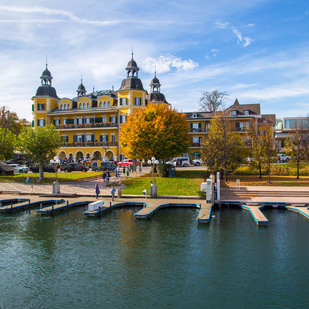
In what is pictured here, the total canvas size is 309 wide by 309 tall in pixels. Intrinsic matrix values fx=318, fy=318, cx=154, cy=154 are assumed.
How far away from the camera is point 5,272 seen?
46.4 feet

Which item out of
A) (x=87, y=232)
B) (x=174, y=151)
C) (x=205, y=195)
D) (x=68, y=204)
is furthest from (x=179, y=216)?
(x=174, y=151)

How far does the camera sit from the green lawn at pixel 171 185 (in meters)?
32.4

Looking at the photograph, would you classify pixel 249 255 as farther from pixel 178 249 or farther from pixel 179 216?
pixel 179 216

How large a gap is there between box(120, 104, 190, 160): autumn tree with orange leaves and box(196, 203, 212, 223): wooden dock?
1442cm

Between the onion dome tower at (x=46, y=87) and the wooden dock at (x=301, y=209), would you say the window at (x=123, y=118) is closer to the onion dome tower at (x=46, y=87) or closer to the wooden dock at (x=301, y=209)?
the onion dome tower at (x=46, y=87)

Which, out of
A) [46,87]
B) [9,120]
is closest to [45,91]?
[46,87]

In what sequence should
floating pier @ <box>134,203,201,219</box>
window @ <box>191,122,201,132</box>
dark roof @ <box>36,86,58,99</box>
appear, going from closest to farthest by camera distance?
floating pier @ <box>134,203,201,219</box> < window @ <box>191,122,201,132</box> < dark roof @ <box>36,86,58,99</box>

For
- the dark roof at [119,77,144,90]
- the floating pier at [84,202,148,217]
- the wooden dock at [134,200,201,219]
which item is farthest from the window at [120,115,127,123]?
the wooden dock at [134,200,201,219]

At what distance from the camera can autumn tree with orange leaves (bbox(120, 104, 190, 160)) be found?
39.4 m

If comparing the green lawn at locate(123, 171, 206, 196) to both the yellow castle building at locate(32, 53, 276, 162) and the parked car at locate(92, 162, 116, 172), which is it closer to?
the parked car at locate(92, 162, 116, 172)

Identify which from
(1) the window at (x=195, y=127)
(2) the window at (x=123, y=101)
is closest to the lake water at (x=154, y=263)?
(2) the window at (x=123, y=101)

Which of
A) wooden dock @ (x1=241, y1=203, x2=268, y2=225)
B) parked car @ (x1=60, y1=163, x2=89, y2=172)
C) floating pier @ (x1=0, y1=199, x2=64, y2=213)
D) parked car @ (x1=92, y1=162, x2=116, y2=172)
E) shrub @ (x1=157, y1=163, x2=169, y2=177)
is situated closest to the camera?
wooden dock @ (x1=241, y1=203, x2=268, y2=225)

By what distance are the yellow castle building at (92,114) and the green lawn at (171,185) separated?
26565 millimetres

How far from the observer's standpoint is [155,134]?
39688 mm
